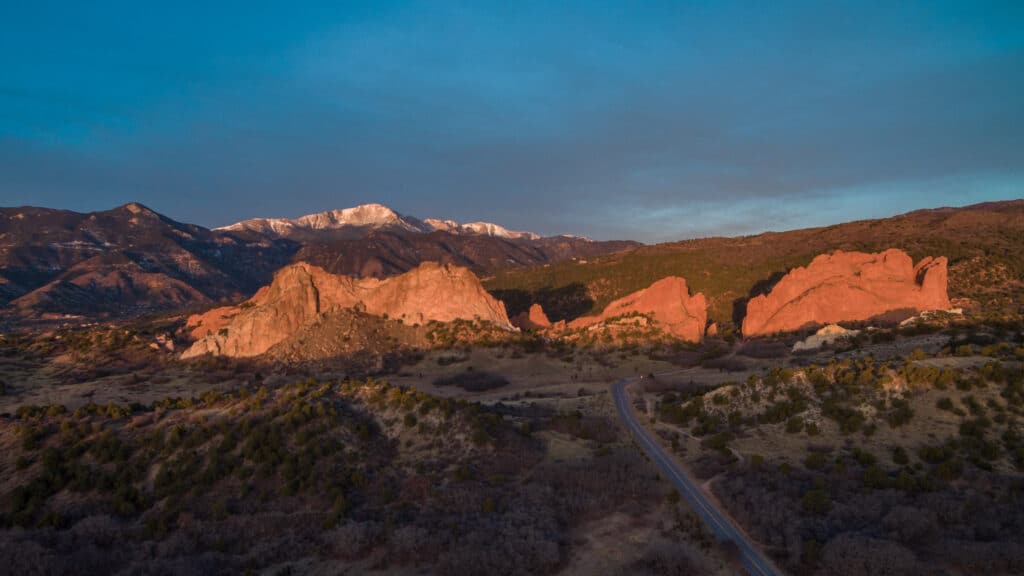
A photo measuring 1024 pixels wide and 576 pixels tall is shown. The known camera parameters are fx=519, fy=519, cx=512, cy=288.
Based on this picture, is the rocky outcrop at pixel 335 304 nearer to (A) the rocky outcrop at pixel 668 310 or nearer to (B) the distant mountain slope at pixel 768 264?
(A) the rocky outcrop at pixel 668 310

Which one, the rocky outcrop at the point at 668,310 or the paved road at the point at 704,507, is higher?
the rocky outcrop at the point at 668,310

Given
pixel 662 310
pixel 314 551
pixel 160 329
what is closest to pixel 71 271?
pixel 160 329

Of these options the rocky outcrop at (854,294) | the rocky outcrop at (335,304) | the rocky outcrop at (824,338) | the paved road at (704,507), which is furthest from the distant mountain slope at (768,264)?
the paved road at (704,507)

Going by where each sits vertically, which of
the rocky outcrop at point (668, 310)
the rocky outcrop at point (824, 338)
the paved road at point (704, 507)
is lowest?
the paved road at point (704, 507)

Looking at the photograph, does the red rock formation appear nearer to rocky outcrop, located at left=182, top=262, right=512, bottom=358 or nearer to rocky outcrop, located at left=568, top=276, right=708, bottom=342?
rocky outcrop, located at left=568, top=276, right=708, bottom=342

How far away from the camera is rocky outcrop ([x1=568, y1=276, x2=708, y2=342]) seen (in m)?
61.6

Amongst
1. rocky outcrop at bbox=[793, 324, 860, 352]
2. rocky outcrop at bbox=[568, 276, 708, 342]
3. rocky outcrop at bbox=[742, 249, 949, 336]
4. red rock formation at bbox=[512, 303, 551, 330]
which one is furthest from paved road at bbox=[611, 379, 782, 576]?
red rock formation at bbox=[512, 303, 551, 330]

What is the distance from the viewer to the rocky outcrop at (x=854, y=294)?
5653 cm

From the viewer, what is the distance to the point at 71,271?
181 m

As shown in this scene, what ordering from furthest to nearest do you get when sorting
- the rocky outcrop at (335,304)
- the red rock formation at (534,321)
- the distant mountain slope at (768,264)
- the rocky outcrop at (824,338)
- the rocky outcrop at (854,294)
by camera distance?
the distant mountain slope at (768,264), the red rock formation at (534,321), the rocky outcrop at (335,304), the rocky outcrop at (854,294), the rocky outcrop at (824,338)

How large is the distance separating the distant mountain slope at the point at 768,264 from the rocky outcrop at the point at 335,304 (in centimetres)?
3421

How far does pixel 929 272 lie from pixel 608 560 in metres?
60.0

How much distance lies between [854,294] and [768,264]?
4423 cm

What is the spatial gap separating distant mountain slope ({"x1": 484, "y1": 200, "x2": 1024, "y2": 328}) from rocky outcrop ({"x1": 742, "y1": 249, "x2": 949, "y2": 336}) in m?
7.53
